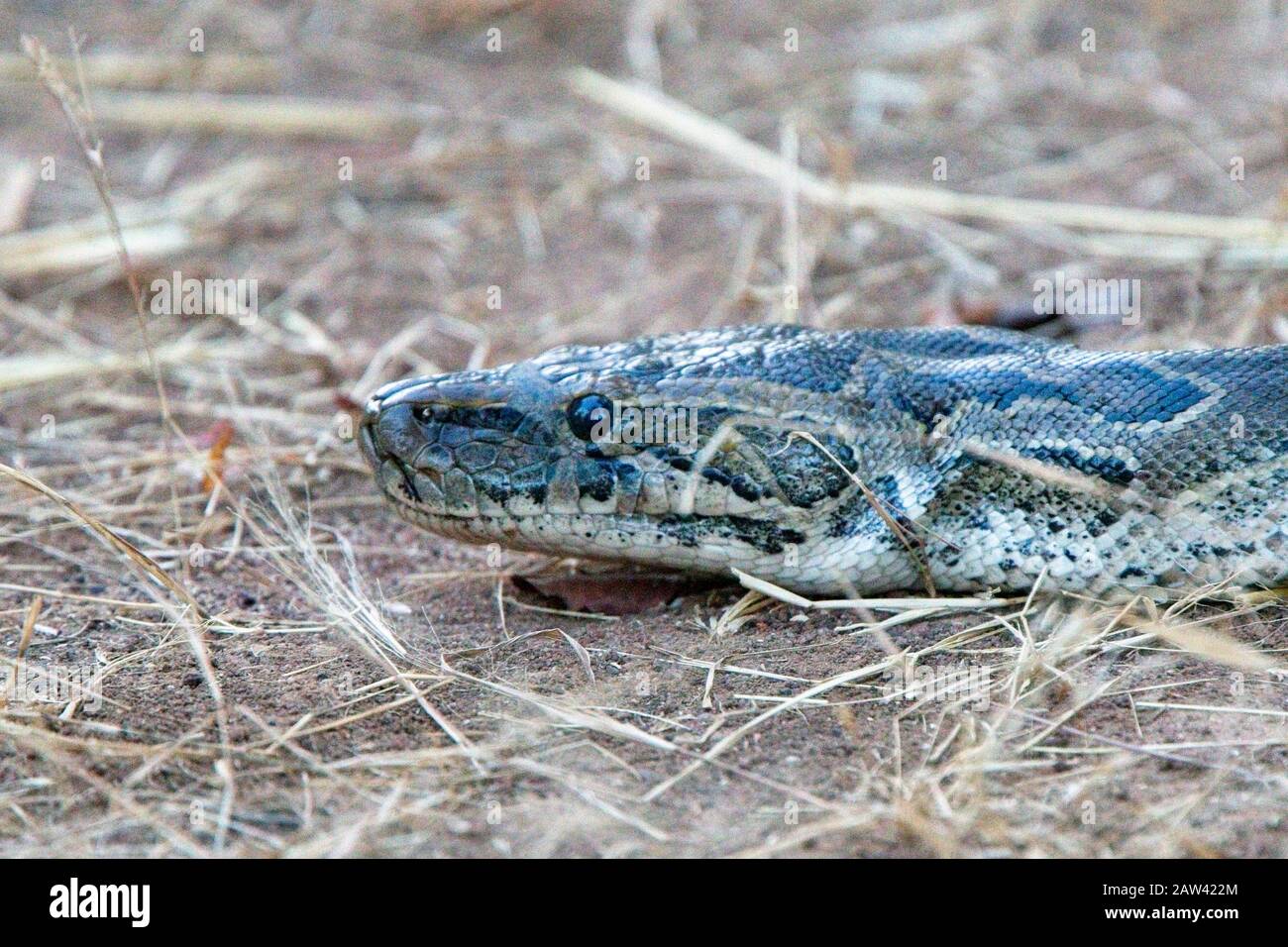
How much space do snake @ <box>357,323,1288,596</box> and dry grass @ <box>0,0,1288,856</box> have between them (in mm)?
150

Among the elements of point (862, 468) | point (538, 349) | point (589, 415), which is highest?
point (538, 349)

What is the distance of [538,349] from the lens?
21.0ft

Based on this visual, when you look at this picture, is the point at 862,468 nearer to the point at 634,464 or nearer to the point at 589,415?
the point at 634,464

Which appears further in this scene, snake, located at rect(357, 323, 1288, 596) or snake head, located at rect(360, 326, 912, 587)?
snake head, located at rect(360, 326, 912, 587)

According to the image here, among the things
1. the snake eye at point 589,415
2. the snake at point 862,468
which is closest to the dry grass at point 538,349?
the snake at point 862,468

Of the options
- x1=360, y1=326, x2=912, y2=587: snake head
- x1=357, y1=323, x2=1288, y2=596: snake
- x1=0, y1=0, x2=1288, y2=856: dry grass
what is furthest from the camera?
x1=360, y1=326, x2=912, y2=587: snake head

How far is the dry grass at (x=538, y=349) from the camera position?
3.34 metres

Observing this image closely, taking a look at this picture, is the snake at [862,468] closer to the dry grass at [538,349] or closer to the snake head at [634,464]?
the snake head at [634,464]

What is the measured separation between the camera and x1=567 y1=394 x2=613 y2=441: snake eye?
4250 mm

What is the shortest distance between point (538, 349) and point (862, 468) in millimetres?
2433

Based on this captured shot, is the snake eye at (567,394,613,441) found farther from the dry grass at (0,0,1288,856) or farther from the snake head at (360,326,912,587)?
the dry grass at (0,0,1288,856)

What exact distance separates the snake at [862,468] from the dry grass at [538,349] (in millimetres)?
150

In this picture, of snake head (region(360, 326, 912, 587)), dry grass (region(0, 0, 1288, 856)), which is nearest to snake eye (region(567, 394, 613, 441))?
snake head (region(360, 326, 912, 587))

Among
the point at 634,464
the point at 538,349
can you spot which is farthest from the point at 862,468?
the point at 538,349
